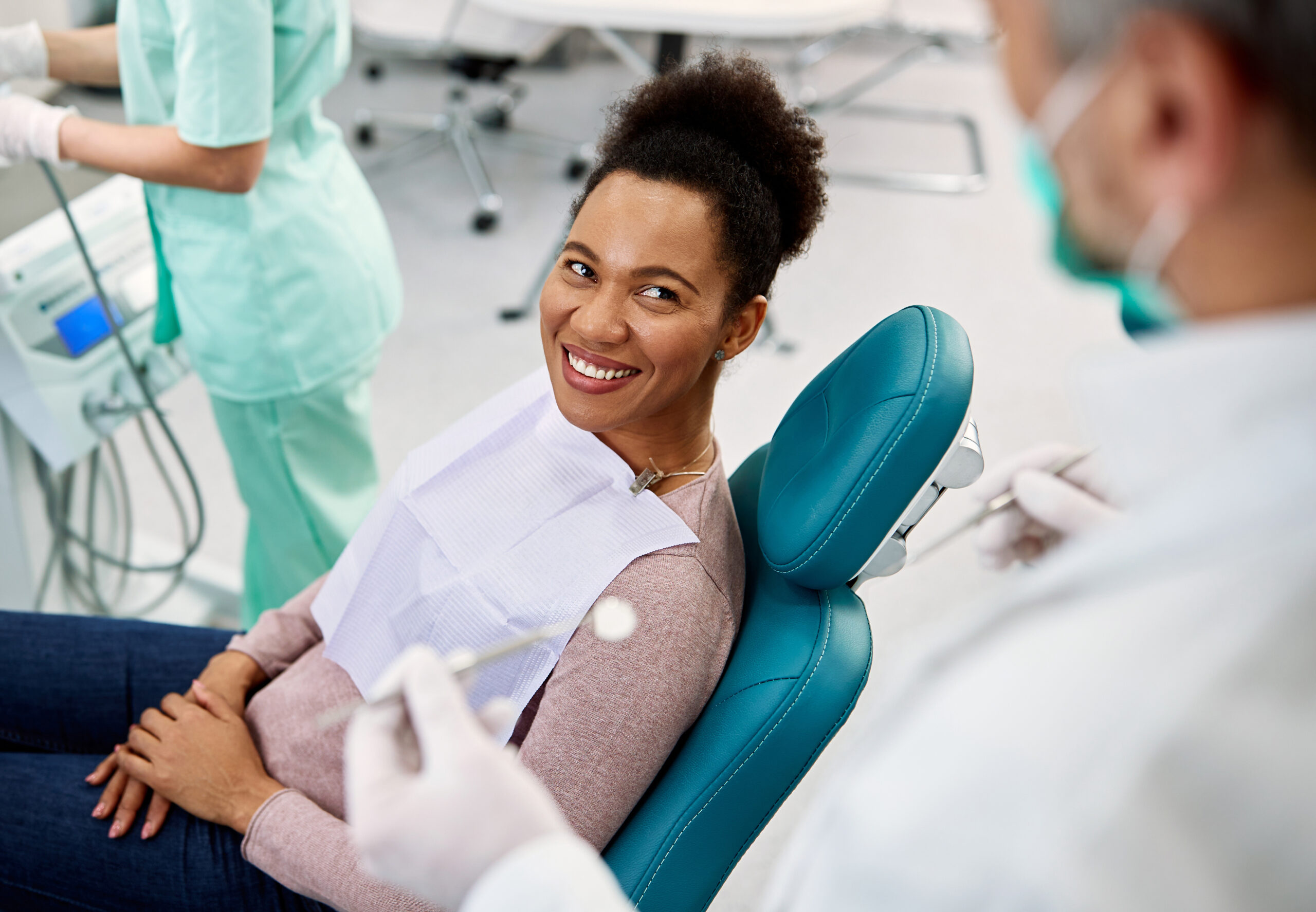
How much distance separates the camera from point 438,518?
1.18 meters

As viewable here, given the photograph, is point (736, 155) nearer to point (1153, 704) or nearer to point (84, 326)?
point (1153, 704)

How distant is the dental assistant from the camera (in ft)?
4.30

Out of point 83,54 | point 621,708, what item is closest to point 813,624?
point 621,708

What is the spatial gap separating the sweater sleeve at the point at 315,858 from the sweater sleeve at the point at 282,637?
23cm

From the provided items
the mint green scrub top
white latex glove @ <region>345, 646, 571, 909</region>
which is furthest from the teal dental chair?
the mint green scrub top

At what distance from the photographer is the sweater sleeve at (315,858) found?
3.14ft

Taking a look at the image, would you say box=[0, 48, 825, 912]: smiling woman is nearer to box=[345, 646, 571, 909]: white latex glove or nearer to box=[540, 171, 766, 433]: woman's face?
box=[540, 171, 766, 433]: woman's face

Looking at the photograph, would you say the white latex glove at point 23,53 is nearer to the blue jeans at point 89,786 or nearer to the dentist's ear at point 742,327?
the blue jeans at point 89,786

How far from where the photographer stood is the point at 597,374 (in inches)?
43.3

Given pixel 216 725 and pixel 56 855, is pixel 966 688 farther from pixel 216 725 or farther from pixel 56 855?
pixel 56 855

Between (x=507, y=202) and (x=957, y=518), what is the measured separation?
184cm

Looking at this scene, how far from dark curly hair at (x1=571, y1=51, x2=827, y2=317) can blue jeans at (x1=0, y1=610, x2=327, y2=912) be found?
81cm

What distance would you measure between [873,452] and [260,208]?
101 centimetres

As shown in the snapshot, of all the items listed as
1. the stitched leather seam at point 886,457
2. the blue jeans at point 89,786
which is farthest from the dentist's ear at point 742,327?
the blue jeans at point 89,786
